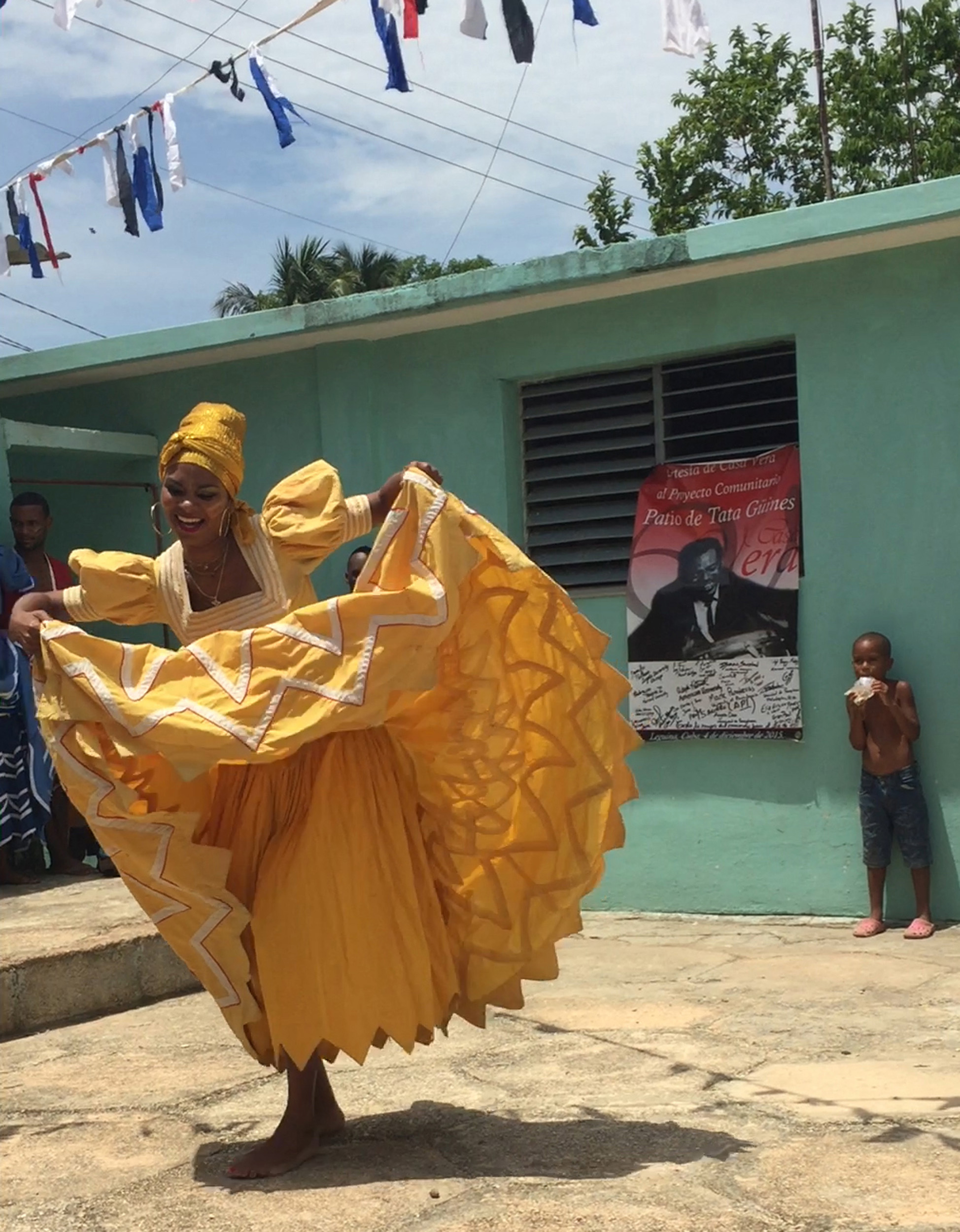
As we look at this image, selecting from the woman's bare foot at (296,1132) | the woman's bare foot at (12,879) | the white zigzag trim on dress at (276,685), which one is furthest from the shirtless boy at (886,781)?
the woman's bare foot at (12,879)

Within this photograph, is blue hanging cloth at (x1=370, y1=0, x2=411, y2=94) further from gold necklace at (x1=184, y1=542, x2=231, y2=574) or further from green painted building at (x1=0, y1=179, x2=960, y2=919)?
gold necklace at (x1=184, y1=542, x2=231, y2=574)

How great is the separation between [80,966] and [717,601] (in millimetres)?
3258

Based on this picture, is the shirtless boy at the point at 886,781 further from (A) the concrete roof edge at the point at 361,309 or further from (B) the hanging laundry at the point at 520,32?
(B) the hanging laundry at the point at 520,32

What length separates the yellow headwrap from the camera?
360 centimetres

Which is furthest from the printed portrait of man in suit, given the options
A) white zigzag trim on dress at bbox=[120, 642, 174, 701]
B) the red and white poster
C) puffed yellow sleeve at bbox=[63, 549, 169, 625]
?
white zigzag trim on dress at bbox=[120, 642, 174, 701]

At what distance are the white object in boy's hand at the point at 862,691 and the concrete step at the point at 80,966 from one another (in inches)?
114

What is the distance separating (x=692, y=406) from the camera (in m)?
7.43

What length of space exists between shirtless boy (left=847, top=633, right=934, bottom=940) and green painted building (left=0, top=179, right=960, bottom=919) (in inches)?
6.2

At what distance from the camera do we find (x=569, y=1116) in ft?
12.6

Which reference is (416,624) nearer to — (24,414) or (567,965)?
(567,965)

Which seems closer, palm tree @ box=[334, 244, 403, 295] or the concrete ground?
the concrete ground

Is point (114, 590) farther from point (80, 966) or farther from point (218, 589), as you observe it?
point (80, 966)

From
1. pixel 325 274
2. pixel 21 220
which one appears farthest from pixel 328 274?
pixel 21 220

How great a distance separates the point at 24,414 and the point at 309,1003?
708 centimetres
